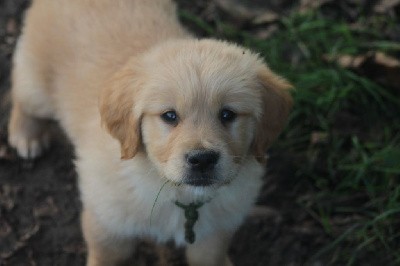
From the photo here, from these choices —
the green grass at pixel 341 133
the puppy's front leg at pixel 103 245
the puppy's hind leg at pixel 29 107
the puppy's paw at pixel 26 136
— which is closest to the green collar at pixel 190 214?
the puppy's front leg at pixel 103 245

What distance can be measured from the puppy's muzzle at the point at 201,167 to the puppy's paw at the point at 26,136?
1.71m

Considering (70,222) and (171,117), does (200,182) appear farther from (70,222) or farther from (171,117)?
(70,222)

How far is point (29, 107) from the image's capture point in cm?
444

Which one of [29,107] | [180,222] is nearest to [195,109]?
[180,222]

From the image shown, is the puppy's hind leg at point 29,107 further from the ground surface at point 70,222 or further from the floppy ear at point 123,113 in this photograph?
the floppy ear at point 123,113

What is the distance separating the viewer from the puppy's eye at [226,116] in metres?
3.19

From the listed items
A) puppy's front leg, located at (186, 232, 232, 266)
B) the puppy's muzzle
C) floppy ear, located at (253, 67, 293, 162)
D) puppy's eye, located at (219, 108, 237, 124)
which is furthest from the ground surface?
puppy's eye, located at (219, 108, 237, 124)

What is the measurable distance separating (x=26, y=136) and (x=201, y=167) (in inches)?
71.8

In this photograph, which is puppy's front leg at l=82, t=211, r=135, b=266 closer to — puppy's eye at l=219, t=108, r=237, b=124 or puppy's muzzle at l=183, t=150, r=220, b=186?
puppy's muzzle at l=183, t=150, r=220, b=186

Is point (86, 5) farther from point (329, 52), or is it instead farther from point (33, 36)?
point (329, 52)

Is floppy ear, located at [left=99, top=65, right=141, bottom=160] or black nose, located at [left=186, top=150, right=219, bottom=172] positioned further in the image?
floppy ear, located at [left=99, top=65, right=141, bottom=160]

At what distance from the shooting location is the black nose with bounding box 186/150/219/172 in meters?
3.05

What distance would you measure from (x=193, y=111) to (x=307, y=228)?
1557 mm

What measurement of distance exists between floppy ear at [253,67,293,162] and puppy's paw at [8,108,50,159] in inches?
68.1
